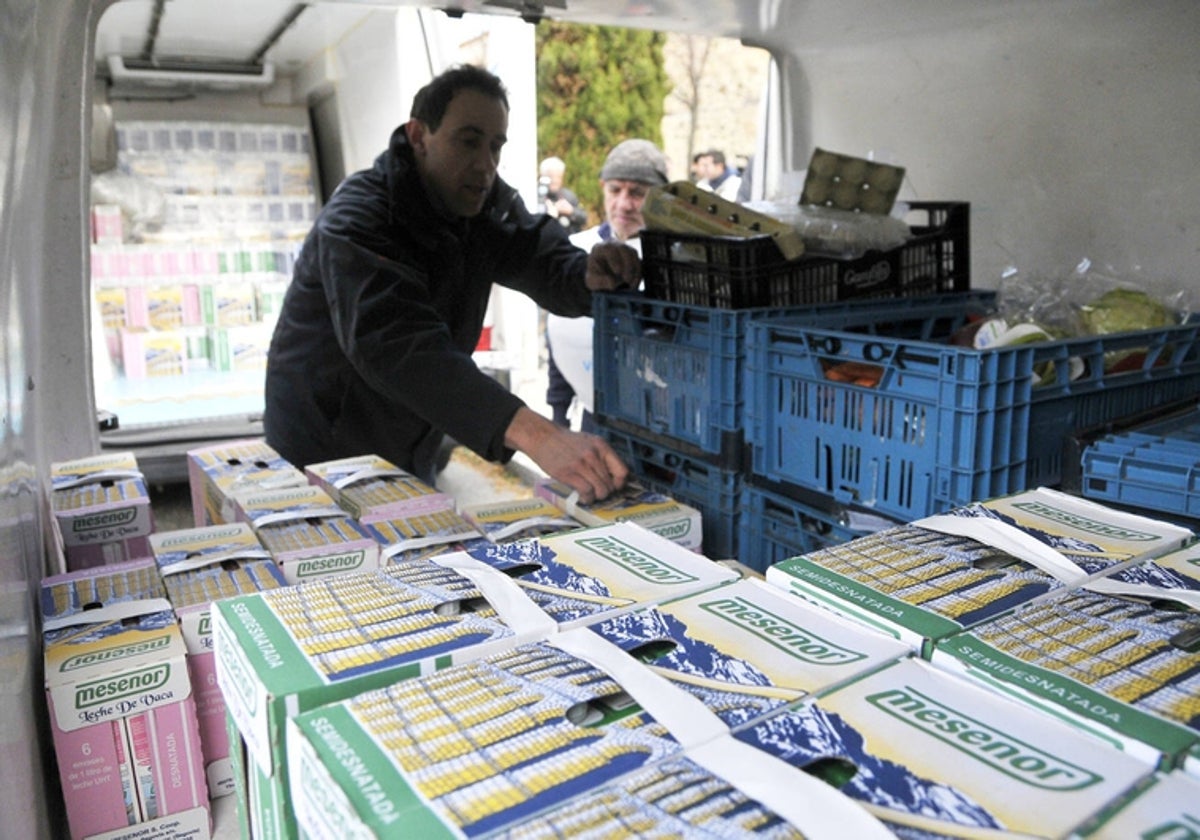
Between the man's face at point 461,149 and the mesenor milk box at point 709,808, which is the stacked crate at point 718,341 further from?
the mesenor milk box at point 709,808

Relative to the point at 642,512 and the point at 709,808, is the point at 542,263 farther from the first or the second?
the point at 709,808

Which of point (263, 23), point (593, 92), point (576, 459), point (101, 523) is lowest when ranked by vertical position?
point (101, 523)

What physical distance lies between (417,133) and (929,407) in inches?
65.0

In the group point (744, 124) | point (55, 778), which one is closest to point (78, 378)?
point (55, 778)

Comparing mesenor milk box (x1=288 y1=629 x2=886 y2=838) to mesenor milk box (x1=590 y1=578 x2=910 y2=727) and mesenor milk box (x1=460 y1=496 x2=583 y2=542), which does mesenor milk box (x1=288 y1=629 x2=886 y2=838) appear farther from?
mesenor milk box (x1=460 y1=496 x2=583 y2=542)

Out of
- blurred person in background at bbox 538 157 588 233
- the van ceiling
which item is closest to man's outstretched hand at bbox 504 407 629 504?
the van ceiling

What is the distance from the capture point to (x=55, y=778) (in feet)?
4.19

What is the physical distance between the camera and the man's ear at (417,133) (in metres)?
2.53

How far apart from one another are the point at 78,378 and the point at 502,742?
2383mm

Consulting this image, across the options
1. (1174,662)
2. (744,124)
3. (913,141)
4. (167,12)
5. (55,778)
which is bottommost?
(55,778)

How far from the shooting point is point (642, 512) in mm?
1750

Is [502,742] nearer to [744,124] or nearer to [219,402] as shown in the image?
[219,402]

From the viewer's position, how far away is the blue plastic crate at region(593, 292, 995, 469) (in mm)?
1821

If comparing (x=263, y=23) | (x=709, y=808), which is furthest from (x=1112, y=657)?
(x=263, y=23)
